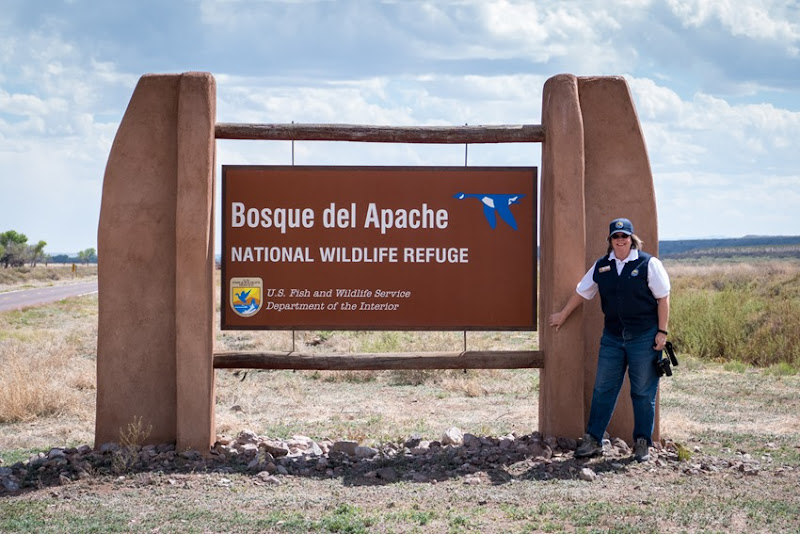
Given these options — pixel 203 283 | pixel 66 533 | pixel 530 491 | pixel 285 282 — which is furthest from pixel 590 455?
pixel 66 533

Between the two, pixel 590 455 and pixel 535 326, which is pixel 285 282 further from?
pixel 590 455

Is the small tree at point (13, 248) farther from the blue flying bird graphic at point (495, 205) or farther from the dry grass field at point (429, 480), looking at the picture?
the blue flying bird graphic at point (495, 205)

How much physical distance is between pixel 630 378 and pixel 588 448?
72 cm

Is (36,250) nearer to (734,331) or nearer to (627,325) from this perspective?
(734,331)

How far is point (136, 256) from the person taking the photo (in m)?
8.62

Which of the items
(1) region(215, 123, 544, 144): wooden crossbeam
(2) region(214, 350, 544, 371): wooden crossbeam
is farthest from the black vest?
(1) region(215, 123, 544, 144): wooden crossbeam

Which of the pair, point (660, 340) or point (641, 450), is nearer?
point (660, 340)

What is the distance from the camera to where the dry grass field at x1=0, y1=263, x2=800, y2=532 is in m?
6.67

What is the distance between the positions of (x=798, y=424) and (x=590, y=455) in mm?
3878

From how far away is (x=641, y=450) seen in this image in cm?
833

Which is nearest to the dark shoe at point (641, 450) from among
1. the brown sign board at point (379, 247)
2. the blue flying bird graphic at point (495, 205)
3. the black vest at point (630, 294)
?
the black vest at point (630, 294)

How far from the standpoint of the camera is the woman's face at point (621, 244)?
8.08 metres

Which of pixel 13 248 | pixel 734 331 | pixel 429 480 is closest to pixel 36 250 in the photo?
pixel 13 248

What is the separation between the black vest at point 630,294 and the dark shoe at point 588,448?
99cm
